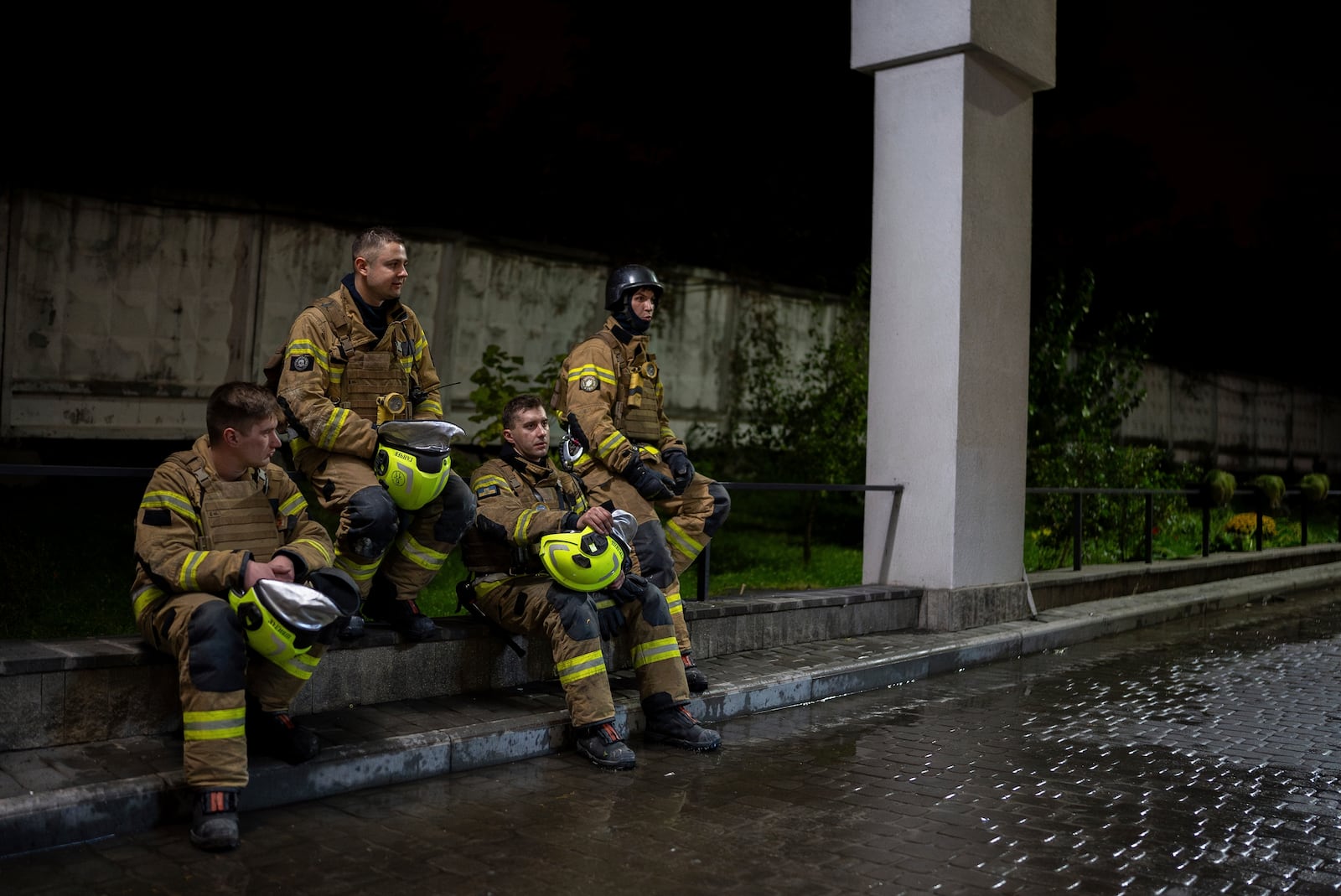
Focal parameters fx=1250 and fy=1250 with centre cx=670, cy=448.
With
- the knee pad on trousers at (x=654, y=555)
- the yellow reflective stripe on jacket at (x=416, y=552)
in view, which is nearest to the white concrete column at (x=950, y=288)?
the knee pad on trousers at (x=654, y=555)

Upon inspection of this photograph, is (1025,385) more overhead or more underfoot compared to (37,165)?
more underfoot

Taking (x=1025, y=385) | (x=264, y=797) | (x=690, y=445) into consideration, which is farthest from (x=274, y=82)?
(x=264, y=797)

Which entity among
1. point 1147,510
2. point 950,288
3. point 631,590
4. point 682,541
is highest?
point 950,288

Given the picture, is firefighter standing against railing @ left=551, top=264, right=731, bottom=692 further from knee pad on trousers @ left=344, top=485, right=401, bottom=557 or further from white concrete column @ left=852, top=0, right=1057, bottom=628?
white concrete column @ left=852, top=0, right=1057, bottom=628

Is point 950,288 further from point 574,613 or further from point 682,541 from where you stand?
point 574,613

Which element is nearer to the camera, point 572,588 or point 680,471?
point 572,588

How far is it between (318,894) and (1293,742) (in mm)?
5180

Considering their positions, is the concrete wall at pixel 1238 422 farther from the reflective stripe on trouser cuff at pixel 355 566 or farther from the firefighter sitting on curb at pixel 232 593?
the firefighter sitting on curb at pixel 232 593

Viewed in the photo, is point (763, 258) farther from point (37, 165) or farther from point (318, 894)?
point (318, 894)

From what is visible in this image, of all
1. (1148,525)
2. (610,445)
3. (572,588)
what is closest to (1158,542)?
(1148,525)

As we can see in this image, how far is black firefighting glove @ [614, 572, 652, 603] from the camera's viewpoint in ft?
20.4

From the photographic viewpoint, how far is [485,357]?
10.7 m

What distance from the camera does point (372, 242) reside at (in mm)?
5969

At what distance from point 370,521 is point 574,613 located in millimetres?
1063
